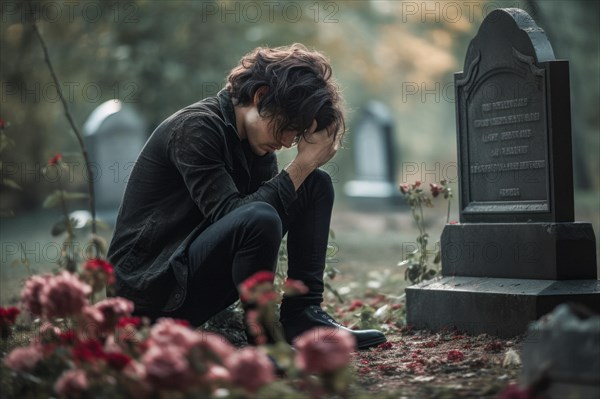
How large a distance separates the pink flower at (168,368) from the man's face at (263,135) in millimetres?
1822

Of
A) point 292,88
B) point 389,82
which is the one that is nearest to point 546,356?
point 292,88

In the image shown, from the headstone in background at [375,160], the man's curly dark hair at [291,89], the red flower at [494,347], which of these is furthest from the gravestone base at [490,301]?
the headstone in background at [375,160]

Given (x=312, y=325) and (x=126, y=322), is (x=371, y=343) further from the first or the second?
(x=126, y=322)

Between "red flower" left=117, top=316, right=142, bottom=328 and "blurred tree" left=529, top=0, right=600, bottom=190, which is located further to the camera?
"blurred tree" left=529, top=0, right=600, bottom=190

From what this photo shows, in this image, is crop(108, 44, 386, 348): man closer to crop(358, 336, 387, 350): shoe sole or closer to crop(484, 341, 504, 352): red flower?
crop(358, 336, 387, 350): shoe sole

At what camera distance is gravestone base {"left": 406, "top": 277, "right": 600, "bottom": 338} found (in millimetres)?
4129

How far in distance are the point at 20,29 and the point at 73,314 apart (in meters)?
17.8

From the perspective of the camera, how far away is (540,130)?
454 centimetres

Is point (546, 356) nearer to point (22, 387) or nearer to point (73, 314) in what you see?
point (73, 314)

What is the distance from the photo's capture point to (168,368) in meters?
2.09

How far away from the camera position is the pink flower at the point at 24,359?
257 centimetres

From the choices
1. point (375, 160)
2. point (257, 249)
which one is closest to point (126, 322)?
point (257, 249)

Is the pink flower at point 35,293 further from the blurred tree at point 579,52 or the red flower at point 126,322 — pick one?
the blurred tree at point 579,52

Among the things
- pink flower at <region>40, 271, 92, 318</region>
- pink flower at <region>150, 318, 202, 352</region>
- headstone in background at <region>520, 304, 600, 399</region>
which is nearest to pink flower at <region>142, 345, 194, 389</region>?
pink flower at <region>150, 318, 202, 352</region>
